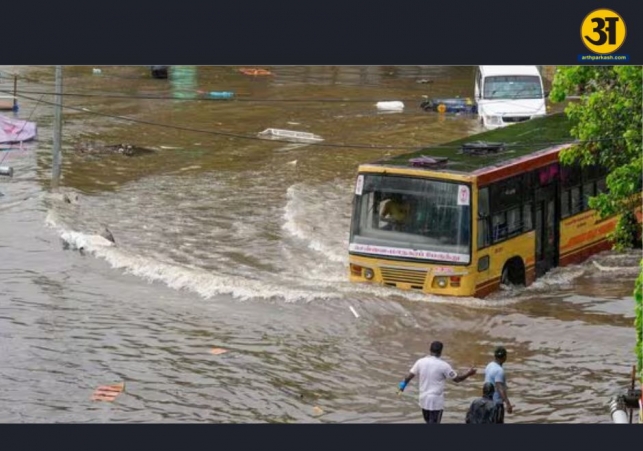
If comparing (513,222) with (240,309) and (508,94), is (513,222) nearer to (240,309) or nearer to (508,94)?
(240,309)

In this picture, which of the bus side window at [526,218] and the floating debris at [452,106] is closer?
the bus side window at [526,218]

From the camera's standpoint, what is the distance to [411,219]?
20.2 metres

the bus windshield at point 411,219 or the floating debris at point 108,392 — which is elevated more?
the bus windshield at point 411,219

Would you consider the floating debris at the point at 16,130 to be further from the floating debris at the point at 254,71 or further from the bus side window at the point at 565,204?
the bus side window at the point at 565,204

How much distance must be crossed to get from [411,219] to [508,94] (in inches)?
792

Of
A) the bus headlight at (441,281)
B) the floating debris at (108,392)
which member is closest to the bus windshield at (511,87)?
the bus headlight at (441,281)

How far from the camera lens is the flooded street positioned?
1659 centimetres

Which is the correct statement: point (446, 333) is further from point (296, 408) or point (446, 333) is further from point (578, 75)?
point (578, 75)

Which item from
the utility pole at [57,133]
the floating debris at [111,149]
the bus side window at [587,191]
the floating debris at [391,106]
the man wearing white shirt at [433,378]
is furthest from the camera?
→ the floating debris at [391,106]

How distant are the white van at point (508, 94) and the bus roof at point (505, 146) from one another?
11.4 m
